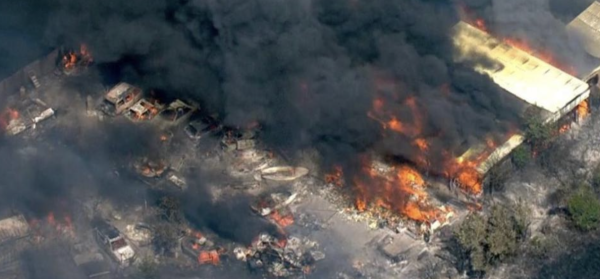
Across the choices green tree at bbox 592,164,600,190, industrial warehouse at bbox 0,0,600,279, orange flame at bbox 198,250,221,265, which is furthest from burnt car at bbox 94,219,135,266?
green tree at bbox 592,164,600,190

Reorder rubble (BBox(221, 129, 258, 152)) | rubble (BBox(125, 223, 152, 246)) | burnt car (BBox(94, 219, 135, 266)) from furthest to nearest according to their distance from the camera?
rubble (BBox(221, 129, 258, 152)), rubble (BBox(125, 223, 152, 246)), burnt car (BBox(94, 219, 135, 266))

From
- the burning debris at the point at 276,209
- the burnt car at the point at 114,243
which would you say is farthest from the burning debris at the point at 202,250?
the burning debris at the point at 276,209

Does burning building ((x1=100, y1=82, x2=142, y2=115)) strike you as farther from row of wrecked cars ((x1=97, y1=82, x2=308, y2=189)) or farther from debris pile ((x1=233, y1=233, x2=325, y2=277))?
debris pile ((x1=233, y1=233, x2=325, y2=277))

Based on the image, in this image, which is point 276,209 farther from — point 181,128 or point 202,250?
point 181,128

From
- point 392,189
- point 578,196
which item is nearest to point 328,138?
point 392,189

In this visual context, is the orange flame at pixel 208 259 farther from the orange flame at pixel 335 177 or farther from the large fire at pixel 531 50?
the large fire at pixel 531 50

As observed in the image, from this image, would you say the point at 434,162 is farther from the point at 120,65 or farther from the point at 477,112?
the point at 120,65
